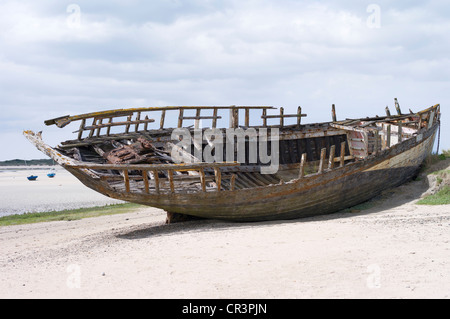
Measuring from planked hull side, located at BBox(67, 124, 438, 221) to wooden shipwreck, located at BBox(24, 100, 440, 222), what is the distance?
3 centimetres

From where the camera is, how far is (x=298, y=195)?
1336 centimetres

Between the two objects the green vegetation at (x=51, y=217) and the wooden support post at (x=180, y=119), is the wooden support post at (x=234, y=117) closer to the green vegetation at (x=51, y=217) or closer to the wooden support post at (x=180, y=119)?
the wooden support post at (x=180, y=119)

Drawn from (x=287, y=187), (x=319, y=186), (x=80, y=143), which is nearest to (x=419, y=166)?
(x=319, y=186)

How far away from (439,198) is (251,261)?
27.0 ft

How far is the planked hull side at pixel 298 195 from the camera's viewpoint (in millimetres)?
12273

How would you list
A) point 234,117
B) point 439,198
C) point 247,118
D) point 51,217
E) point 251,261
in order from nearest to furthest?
point 251,261
point 439,198
point 234,117
point 247,118
point 51,217

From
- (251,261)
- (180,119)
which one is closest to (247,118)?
(180,119)

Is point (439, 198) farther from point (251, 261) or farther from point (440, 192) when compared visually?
point (251, 261)

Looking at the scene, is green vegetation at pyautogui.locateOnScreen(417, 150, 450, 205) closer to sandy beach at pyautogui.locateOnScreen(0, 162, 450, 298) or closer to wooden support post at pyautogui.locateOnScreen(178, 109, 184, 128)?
sandy beach at pyautogui.locateOnScreen(0, 162, 450, 298)

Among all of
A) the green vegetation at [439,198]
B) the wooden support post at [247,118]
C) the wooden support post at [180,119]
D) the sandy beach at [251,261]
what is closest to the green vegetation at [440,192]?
the green vegetation at [439,198]

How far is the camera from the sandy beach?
7.12m

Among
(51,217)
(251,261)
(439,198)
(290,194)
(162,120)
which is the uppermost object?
(162,120)

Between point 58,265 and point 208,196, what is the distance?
429 centimetres

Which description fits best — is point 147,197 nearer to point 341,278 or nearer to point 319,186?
point 319,186
